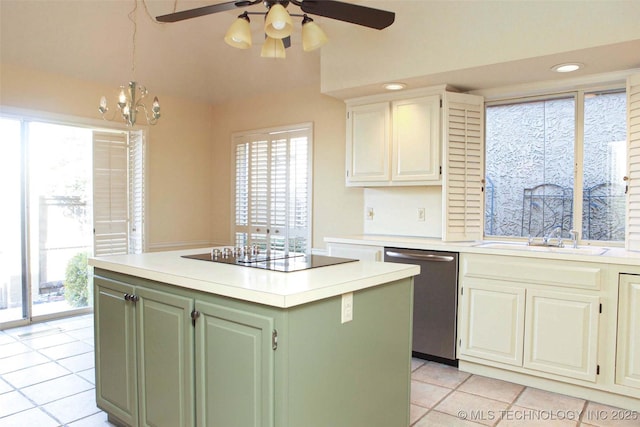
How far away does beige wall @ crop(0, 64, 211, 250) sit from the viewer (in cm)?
435

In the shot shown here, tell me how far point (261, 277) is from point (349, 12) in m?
1.44

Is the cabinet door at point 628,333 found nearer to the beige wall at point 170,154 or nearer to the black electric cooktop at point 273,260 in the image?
the black electric cooktop at point 273,260

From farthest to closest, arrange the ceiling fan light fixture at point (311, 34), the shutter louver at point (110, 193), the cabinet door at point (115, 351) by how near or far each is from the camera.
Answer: the shutter louver at point (110, 193), the ceiling fan light fixture at point (311, 34), the cabinet door at point (115, 351)

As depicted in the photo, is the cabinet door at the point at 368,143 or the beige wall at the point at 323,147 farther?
the beige wall at the point at 323,147

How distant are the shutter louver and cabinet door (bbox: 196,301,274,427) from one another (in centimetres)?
338

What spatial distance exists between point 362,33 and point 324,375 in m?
2.84

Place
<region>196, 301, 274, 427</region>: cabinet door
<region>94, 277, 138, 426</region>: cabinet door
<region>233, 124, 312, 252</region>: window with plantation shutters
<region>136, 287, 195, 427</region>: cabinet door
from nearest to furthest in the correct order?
<region>196, 301, 274, 427</region>: cabinet door → <region>136, 287, 195, 427</region>: cabinet door → <region>94, 277, 138, 426</region>: cabinet door → <region>233, 124, 312, 252</region>: window with plantation shutters

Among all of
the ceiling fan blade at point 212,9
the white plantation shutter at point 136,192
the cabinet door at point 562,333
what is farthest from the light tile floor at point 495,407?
the white plantation shutter at point 136,192

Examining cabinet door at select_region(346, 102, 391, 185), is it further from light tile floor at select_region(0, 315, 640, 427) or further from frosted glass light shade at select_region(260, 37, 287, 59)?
light tile floor at select_region(0, 315, 640, 427)

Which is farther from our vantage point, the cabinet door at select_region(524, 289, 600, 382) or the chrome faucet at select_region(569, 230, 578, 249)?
the chrome faucet at select_region(569, 230, 578, 249)

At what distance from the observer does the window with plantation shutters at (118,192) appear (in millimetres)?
4707

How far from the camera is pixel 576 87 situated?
132 inches

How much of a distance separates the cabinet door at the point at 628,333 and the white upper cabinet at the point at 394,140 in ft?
4.90

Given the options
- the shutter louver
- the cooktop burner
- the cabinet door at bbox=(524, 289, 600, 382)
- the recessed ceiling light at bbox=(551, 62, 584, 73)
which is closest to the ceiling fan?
the cooktop burner
